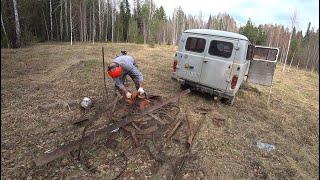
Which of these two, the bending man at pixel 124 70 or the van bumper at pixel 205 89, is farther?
the van bumper at pixel 205 89

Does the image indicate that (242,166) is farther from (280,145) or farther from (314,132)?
(314,132)

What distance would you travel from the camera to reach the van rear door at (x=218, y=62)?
26.2 feet

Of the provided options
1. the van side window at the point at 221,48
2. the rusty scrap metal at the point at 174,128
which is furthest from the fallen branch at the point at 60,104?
the van side window at the point at 221,48

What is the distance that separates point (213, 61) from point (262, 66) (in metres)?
3.34

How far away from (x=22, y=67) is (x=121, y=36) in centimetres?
3588

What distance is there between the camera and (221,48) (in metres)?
8.13

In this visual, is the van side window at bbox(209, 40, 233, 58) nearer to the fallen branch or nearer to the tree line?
the fallen branch

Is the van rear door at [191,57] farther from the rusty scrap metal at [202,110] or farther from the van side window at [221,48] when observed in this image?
the rusty scrap metal at [202,110]

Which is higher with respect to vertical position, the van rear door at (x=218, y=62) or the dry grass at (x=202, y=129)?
the van rear door at (x=218, y=62)

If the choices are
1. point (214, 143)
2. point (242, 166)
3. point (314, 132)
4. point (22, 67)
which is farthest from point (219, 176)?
point (22, 67)

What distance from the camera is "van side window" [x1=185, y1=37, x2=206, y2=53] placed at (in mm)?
8473

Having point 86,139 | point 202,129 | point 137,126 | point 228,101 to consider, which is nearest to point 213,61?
point 228,101

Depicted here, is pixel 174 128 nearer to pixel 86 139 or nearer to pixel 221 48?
pixel 86 139

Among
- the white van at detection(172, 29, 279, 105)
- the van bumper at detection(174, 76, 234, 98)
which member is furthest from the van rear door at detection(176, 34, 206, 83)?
the van bumper at detection(174, 76, 234, 98)
